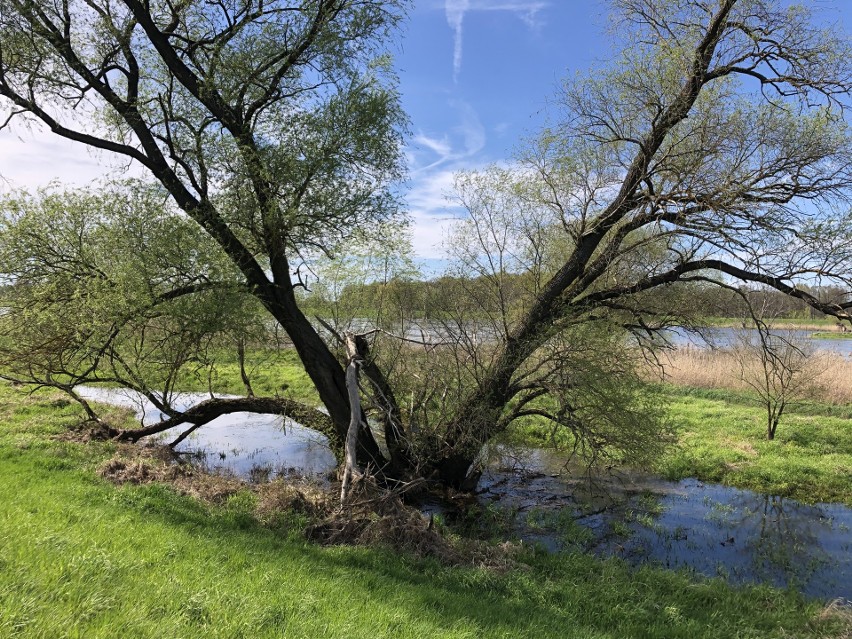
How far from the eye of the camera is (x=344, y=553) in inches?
267

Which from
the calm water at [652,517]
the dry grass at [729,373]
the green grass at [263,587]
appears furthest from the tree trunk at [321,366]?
the dry grass at [729,373]

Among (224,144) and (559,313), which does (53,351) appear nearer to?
(224,144)

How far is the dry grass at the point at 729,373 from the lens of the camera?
20.4m

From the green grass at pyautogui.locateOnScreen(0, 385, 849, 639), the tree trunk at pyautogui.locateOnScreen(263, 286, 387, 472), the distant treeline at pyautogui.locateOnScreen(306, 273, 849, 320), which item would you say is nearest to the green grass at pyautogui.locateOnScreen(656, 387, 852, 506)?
the distant treeline at pyautogui.locateOnScreen(306, 273, 849, 320)

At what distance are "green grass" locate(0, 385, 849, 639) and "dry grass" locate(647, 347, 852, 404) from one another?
47.5 feet

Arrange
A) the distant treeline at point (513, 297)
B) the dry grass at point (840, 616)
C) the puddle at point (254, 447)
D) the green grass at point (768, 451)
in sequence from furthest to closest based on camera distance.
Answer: the puddle at point (254, 447), the green grass at point (768, 451), the distant treeline at point (513, 297), the dry grass at point (840, 616)

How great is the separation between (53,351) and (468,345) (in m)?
8.08

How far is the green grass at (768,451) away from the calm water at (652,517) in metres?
0.70

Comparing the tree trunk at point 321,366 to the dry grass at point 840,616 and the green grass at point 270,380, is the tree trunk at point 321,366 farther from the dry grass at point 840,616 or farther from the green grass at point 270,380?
the dry grass at point 840,616

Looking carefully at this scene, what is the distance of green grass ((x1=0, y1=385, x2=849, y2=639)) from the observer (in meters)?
3.78

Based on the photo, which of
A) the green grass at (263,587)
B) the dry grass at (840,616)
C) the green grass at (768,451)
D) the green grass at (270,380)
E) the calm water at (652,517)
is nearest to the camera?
the green grass at (263,587)

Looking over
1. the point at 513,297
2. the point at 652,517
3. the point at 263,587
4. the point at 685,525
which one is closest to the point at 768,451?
the point at 685,525

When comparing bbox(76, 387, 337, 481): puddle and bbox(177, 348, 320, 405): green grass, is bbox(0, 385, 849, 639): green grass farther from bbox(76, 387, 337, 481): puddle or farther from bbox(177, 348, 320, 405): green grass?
bbox(177, 348, 320, 405): green grass

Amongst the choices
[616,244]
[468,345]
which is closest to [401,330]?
[468,345]
